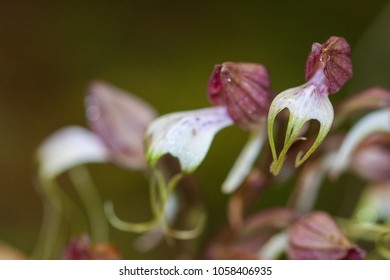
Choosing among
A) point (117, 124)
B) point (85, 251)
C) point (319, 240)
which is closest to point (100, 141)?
point (117, 124)

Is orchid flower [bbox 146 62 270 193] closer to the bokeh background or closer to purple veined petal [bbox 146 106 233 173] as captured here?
purple veined petal [bbox 146 106 233 173]

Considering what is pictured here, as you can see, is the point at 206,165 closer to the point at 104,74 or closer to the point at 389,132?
the point at 104,74

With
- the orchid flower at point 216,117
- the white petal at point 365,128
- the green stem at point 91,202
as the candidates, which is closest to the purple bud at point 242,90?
the orchid flower at point 216,117

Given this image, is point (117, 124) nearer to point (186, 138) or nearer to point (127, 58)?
point (186, 138)

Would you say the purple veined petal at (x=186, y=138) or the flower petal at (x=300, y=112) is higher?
the flower petal at (x=300, y=112)

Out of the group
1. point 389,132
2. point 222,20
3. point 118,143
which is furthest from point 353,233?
point 222,20

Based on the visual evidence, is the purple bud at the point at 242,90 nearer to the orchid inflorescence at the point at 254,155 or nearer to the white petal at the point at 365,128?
the orchid inflorescence at the point at 254,155

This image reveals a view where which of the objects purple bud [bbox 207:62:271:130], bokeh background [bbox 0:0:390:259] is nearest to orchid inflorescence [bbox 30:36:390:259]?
purple bud [bbox 207:62:271:130]
